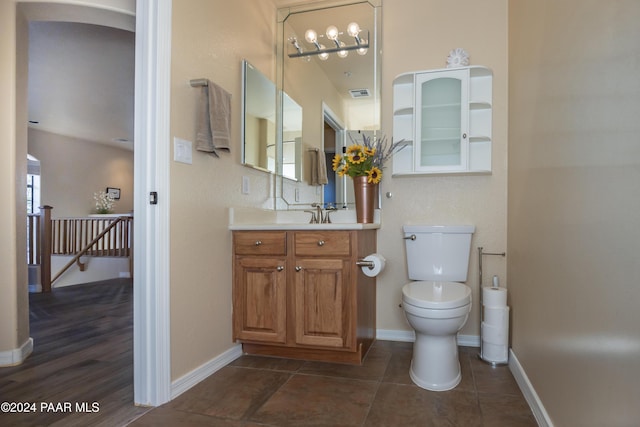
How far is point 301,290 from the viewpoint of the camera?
221 cm

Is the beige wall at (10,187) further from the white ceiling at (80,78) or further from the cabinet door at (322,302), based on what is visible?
the cabinet door at (322,302)

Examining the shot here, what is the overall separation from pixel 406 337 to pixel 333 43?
2.29m

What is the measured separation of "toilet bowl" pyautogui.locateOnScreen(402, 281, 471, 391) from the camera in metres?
1.83

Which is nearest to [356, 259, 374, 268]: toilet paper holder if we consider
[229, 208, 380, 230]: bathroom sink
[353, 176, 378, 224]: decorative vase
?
[229, 208, 380, 230]: bathroom sink

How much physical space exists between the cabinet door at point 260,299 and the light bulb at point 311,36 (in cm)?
181

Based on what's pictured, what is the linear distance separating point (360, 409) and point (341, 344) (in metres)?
0.49

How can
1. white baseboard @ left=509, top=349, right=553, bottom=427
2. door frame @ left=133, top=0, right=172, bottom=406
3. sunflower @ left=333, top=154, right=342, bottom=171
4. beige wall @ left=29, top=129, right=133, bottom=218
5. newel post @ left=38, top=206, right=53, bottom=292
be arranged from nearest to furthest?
white baseboard @ left=509, top=349, right=553, bottom=427 → door frame @ left=133, top=0, right=172, bottom=406 → sunflower @ left=333, top=154, right=342, bottom=171 → newel post @ left=38, top=206, right=53, bottom=292 → beige wall @ left=29, top=129, right=133, bottom=218

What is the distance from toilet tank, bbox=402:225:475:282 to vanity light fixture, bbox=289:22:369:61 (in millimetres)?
1456

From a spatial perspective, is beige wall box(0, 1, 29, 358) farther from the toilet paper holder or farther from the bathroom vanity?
the toilet paper holder

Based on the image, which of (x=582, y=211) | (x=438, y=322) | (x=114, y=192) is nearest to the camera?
(x=582, y=211)

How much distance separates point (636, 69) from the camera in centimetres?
86

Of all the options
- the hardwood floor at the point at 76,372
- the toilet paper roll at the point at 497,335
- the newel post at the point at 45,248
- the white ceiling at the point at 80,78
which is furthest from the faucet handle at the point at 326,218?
the newel post at the point at 45,248

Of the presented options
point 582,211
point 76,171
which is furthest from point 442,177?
point 76,171

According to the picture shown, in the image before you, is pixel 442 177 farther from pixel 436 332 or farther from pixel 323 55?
pixel 323 55
